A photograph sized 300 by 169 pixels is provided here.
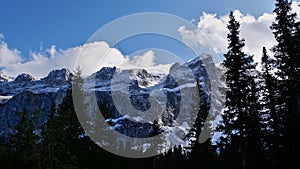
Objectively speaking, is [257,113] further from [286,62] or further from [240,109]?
[286,62]

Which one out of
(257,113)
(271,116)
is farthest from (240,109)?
(271,116)

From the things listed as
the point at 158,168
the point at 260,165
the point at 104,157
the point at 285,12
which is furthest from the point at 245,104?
the point at 158,168

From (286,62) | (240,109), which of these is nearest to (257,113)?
(240,109)

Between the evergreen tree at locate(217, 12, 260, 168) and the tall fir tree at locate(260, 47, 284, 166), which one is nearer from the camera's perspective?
the tall fir tree at locate(260, 47, 284, 166)

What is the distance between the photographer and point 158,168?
6041 cm

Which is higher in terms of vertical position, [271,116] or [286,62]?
[286,62]

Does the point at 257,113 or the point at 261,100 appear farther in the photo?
the point at 261,100

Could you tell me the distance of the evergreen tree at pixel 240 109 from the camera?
24.7m

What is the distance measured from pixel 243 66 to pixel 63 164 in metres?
15.2

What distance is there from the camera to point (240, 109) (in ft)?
84.5

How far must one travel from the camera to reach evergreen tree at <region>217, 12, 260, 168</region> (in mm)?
24734

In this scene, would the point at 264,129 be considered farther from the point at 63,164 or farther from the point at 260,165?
the point at 63,164

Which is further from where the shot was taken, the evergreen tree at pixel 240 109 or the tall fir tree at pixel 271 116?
the evergreen tree at pixel 240 109

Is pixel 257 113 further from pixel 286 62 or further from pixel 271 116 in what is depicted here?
pixel 286 62
